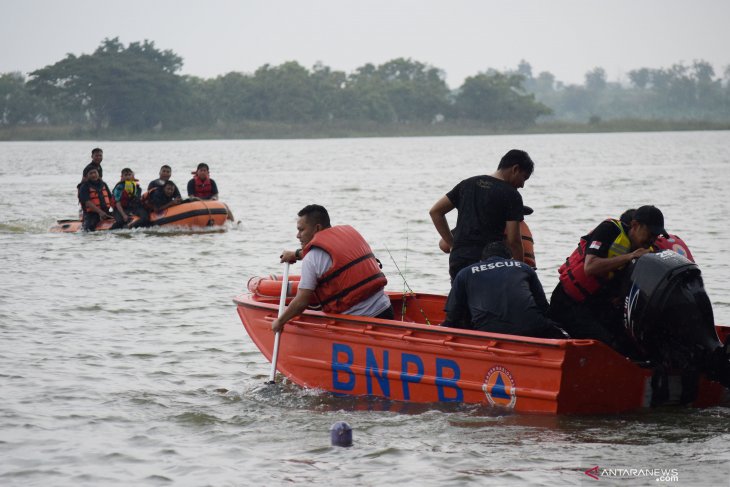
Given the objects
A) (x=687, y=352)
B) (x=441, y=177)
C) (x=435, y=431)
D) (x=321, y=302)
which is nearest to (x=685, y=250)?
(x=687, y=352)

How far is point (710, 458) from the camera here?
21.0 feet

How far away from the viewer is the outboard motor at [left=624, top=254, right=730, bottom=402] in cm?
→ 678

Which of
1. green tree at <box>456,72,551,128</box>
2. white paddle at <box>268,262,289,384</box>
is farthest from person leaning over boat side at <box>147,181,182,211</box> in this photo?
green tree at <box>456,72,551,128</box>

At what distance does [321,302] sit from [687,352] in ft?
8.86

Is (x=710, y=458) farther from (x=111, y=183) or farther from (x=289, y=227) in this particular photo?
(x=111, y=183)

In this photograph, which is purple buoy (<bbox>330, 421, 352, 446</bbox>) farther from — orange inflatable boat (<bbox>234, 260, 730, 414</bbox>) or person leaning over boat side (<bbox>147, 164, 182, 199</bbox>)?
person leaning over boat side (<bbox>147, 164, 182, 199</bbox>)

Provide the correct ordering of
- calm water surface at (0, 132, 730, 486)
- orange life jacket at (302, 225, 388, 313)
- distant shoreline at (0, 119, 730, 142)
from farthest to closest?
distant shoreline at (0, 119, 730, 142) < orange life jacket at (302, 225, 388, 313) < calm water surface at (0, 132, 730, 486)

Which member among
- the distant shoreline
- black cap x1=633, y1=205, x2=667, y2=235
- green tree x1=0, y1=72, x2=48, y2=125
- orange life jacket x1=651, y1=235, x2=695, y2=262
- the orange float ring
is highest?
green tree x1=0, y1=72, x2=48, y2=125

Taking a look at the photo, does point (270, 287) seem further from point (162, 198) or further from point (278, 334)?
point (162, 198)

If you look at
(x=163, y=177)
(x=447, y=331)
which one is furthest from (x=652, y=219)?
(x=163, y=177)

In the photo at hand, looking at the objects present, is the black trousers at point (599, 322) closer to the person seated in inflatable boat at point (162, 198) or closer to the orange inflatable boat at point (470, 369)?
the orange inflatable boat at point (470, 369)

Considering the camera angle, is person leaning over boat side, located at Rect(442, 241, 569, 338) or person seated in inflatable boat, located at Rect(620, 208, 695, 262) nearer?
person leaning over boat side, located at Rect(442, 241, 569, 338)

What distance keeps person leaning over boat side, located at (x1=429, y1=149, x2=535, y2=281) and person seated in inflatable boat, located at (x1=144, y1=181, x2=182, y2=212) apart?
38.5 ft

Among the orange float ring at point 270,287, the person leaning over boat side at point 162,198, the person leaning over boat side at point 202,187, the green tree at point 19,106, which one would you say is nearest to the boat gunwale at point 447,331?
the orange float ring at point 270,287
